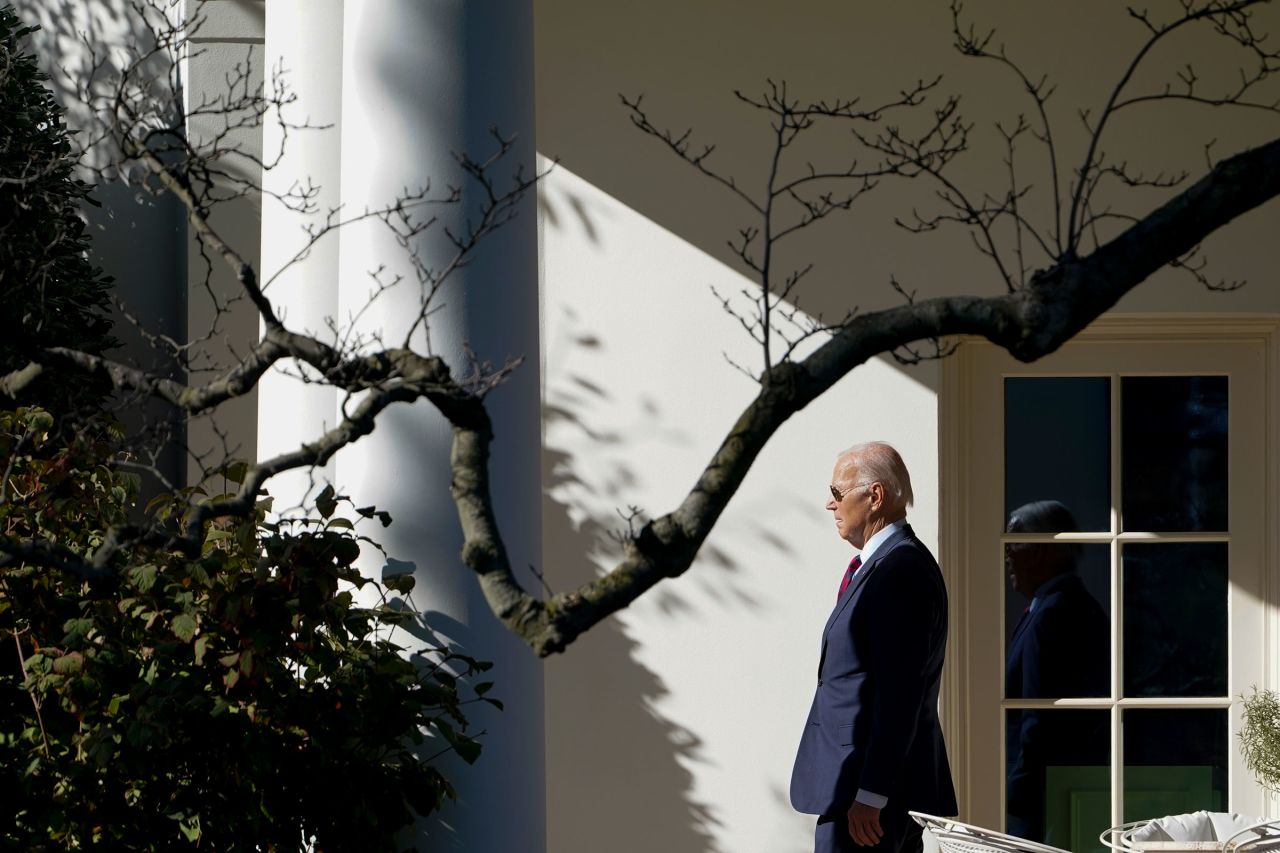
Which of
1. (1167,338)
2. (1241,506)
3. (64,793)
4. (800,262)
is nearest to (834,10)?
(800,262)

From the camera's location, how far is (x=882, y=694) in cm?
378

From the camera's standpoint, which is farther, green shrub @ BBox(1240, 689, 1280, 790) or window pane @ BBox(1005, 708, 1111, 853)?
window pane @ BBox(1005, 708, 1111, 853)

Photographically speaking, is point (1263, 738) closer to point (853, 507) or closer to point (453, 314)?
point (853, 507)

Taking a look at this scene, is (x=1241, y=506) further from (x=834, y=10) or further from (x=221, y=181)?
(x=221, y=181)

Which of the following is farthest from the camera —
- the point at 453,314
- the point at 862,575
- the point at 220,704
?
the point at 862,575

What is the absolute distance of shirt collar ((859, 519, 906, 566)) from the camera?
405 cm

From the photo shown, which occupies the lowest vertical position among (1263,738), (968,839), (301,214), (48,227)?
(968,839)

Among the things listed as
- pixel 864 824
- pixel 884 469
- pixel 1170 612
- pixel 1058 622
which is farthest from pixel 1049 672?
pixel 864 824

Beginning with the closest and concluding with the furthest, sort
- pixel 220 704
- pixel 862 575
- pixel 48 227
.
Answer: pixel 220 704
pixel 862 575
pixel 48 227

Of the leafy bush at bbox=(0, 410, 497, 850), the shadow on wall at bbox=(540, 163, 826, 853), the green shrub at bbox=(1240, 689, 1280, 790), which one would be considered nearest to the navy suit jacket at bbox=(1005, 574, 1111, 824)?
the green shrub at bbox=(1240, 689, 1280, 790)

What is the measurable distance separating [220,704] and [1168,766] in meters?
3.95

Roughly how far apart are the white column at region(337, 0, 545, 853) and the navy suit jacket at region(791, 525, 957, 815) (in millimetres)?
975

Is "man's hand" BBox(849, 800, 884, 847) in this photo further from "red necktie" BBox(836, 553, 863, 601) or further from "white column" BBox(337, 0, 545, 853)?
"white column" BBox(337, 0, 545, 853)

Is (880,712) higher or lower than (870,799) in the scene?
higher
